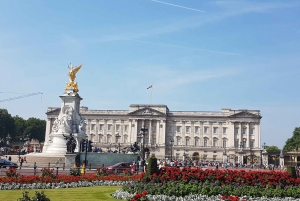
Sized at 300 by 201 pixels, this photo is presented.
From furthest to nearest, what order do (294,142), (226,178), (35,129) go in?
(35,129) → (294,142) → (226,178)

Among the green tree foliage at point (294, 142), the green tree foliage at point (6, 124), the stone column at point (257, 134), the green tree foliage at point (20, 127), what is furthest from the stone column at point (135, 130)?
the green tree foliage at point (294, 142)

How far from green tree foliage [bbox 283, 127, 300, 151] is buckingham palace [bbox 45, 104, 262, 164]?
1689cm

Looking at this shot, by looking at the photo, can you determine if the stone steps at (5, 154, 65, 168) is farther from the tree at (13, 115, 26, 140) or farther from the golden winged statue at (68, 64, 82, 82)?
the tree at (13, 115, 26, 140)

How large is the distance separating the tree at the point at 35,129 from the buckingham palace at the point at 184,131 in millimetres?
10232

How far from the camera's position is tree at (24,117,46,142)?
110175mm

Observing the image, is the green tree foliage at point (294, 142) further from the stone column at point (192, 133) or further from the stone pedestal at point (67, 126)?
the stone pedestal at point (67, 126)

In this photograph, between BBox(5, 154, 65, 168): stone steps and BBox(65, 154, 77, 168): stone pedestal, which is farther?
BBox(5, 154, 65, 168): stone steps

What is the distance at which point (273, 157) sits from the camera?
9062 centimetres

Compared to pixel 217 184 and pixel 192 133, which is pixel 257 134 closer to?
pixel 192 133

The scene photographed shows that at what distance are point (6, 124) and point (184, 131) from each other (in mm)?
56038

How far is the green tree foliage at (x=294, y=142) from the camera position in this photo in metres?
103

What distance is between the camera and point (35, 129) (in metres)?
112

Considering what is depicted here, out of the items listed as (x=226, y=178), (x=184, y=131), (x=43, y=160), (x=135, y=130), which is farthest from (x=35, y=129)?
(x=226, y=178)

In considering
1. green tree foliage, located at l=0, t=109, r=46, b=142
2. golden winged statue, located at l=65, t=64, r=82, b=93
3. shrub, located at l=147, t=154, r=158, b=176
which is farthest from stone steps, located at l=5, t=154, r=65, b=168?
green tree foliage, located at l=0, t=109, r=46, b=142
